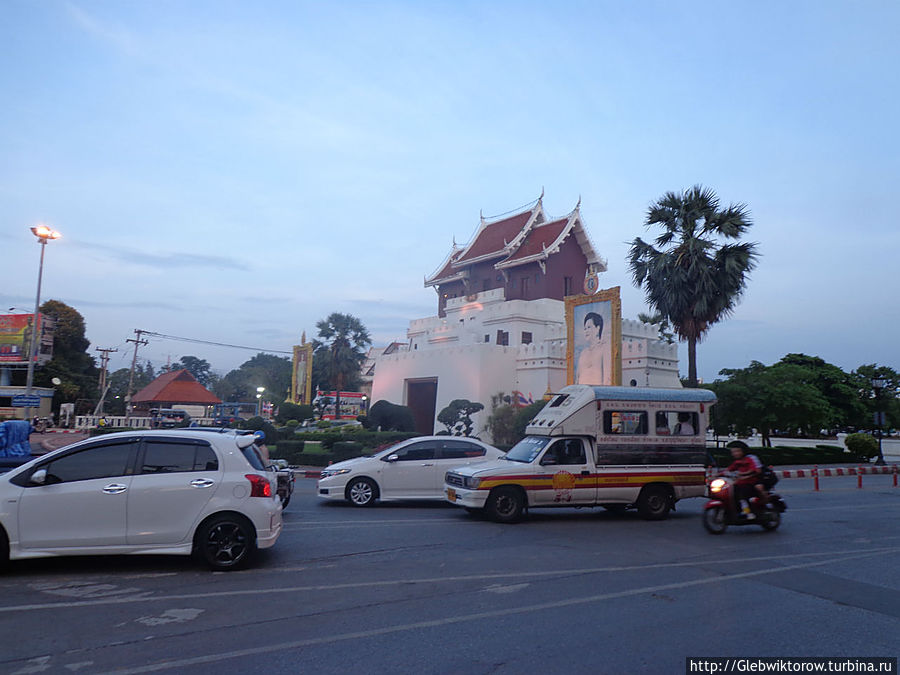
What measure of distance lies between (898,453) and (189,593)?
161 ft

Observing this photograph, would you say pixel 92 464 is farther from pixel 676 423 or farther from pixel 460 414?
pixel 460 414

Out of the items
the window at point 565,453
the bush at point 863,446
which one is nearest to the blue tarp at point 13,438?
the window at point 565,453

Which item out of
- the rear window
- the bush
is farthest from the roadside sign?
the bush

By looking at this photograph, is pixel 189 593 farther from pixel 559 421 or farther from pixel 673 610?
pixel 559 421

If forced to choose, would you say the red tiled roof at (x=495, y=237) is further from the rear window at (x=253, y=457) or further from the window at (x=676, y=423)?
the rear window at (x=253, y=457)

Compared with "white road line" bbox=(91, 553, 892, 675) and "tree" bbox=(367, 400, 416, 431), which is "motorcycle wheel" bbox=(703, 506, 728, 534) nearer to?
"white road line" bbox=(91, 553, 892, 675)

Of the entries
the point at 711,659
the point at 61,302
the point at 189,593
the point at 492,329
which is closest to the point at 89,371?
the point at 61,302

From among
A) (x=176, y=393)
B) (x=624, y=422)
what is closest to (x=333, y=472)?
(x=624, y=422)

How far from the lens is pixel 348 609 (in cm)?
569

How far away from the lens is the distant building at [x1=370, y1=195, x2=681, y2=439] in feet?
113

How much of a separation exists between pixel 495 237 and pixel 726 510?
39.5 metres

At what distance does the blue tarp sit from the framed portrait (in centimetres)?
2392

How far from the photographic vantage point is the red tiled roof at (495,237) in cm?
4681

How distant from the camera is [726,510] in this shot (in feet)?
33.8
